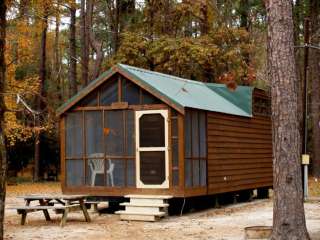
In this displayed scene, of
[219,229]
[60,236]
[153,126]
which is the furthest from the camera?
[153,126]

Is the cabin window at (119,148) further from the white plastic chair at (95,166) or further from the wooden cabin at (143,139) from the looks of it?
the white plastic chair at (95,166)

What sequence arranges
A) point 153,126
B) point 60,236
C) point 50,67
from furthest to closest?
1. point 50,67
2. point 153,126
3. point 60,236

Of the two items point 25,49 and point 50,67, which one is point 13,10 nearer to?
point 25,49

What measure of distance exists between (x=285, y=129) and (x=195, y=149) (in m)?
5.92

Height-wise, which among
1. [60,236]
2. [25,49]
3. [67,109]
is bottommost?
[60,236]

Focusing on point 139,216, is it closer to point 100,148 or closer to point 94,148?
point 100,148

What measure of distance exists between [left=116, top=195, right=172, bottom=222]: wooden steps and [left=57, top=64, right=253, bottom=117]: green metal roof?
1997mm

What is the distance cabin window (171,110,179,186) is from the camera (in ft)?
43.8

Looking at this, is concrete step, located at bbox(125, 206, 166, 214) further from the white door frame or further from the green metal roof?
the green metal roof

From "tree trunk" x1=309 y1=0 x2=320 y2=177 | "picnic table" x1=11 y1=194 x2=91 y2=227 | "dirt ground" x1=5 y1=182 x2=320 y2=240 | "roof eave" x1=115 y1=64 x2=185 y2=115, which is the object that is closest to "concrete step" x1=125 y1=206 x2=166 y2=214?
"dirt ground" x1=5 y1=182 x2=320 y2=240

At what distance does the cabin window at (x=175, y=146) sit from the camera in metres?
13.4

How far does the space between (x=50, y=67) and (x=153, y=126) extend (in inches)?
1121

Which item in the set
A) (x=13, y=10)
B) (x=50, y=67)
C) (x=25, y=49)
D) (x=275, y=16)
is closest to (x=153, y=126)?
(x=275, y=16)

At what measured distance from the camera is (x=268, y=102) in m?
19.0
